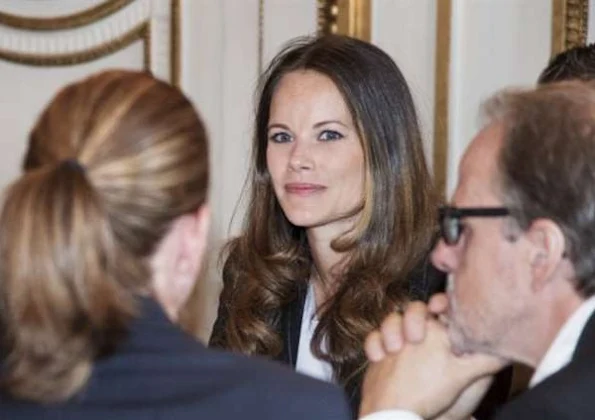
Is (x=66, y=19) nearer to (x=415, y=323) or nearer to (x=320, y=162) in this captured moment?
(x=320, y=162)

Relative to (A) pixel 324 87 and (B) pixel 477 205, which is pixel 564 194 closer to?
(B) pixel 477 205

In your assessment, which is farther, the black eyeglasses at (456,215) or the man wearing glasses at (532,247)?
the black eyeglasses at (456,215)

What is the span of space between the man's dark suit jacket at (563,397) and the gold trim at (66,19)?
96.5 inches

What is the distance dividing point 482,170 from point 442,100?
6.00ft

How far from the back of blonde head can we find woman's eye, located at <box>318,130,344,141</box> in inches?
47.3

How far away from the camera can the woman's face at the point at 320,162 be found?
275 cm

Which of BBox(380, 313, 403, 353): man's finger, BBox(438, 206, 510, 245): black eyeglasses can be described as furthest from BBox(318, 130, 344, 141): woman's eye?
BBox(438, 206, 510, 245): black eyeglasses

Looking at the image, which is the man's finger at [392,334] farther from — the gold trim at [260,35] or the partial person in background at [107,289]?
the gold trim at [260,35]

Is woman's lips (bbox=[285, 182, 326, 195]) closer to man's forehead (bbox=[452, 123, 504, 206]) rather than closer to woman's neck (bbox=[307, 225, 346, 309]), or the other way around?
woman's neck (bbox=[307, 225, 346, 309])

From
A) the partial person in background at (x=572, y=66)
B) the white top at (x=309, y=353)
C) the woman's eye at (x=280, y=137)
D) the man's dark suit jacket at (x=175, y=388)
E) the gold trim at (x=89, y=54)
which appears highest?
the partial person in background at (x=572, y=66)

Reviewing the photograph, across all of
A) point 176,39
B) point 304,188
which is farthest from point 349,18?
point 304,188

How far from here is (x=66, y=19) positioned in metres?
3.88

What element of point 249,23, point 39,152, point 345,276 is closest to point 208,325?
point 249,23

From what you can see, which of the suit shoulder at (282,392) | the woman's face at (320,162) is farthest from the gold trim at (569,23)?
the suit shoulder at (282,392)
